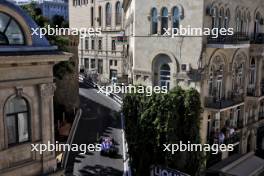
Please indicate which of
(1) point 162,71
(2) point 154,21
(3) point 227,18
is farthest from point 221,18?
(1) point 162,71

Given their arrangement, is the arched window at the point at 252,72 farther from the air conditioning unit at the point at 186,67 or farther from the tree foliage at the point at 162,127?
the tree foliage at the point at 162,127

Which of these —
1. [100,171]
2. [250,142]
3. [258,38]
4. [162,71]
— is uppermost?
[258,38]

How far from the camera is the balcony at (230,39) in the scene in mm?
23469

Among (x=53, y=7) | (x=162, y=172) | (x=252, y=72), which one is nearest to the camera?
(x=162, y=172)

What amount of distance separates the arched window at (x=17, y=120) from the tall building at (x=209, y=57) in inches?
509

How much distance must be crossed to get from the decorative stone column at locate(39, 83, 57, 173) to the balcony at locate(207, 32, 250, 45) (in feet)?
43.8

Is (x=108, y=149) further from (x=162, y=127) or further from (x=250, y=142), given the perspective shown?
(x=250, y=142)

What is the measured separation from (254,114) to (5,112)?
84.2ft

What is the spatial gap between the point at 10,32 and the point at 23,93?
7.73 feet

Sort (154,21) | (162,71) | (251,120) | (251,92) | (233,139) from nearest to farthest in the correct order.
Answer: (154,21) < (162,71) < (233,139) < (251,92) < (251,120)

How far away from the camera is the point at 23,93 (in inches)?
502

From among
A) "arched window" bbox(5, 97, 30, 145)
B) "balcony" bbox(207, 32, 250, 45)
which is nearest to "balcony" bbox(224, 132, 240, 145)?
"balcony" bbox(207, 32, 250, 45)

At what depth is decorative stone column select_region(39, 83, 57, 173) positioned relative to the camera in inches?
529

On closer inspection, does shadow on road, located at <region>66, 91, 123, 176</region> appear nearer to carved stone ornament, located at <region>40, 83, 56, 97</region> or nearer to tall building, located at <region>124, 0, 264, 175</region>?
tall building, located at <region>124, 0, 264, 175</region>
